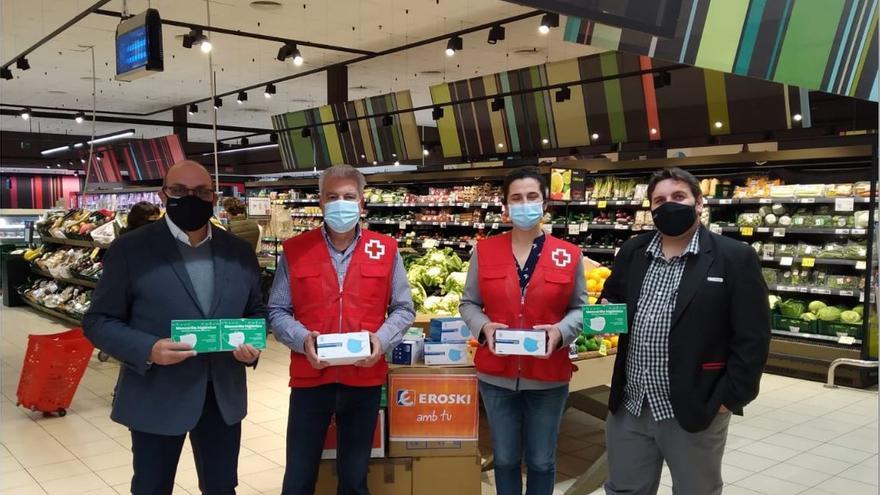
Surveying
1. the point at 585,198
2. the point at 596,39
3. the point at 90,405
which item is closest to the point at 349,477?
the point at 596,39

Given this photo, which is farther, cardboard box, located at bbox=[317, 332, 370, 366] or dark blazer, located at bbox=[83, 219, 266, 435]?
cardboard box, located at bbox=[317, 332, 370, 366]

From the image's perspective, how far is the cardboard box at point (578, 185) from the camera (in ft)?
26.2

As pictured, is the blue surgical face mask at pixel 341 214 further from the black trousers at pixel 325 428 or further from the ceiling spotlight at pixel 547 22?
the ceiling spotlight at pixel 547 22

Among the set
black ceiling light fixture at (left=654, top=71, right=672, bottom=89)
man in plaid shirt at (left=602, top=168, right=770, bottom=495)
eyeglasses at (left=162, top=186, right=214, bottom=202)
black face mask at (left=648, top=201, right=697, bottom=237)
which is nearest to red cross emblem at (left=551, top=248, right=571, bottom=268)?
man in plaid shirt at (left=602, top=168, right=770, bottom=495)

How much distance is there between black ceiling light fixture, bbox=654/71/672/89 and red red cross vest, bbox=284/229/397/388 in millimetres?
6125

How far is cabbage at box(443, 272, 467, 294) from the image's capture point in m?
5.08

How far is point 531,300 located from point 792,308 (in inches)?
223

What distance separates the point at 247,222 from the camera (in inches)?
304

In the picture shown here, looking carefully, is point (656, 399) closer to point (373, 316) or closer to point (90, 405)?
point (373, 316)

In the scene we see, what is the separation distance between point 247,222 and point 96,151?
12.7 meters

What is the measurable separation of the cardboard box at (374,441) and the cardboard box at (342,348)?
0.79 meters

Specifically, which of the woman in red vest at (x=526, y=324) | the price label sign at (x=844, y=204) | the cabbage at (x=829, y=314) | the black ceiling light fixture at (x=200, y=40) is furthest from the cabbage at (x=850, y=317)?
the black ceiling light fixture at (x=200, y=40)

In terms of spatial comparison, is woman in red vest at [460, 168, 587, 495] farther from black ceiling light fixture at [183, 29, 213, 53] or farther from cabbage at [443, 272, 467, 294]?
black ceiling light fixture at [183, 29, 213, 53]

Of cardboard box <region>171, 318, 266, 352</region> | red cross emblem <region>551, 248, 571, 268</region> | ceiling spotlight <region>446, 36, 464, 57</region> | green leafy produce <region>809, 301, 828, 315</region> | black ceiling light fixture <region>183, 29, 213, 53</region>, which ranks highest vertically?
ceiling spotlight <region>446, 36, 464, 57</region>
